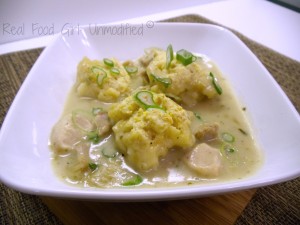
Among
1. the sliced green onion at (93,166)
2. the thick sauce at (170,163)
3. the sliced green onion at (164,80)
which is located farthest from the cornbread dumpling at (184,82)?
the sliced green onion at (93,166)

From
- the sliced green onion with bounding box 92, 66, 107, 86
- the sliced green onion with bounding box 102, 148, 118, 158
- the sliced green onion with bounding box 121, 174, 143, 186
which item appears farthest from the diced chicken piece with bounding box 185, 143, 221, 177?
the sliced green onion with bounding box 92, 66, 107, 86

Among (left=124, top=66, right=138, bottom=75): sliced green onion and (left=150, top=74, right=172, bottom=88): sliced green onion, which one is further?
(left=124, top=66, right=138, bottom=75): sliced green onion

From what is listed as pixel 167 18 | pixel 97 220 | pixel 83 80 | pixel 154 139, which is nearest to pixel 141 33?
pixel 83 80

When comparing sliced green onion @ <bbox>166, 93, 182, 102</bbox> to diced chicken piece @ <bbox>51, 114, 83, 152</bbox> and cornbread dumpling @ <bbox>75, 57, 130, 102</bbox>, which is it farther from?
diced chicken piece @ <bbox>51, 114, 83, 152</bbox>

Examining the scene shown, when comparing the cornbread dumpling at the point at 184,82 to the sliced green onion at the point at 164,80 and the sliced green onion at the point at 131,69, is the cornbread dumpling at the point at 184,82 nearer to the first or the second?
the sliced green onion at the point at 164,80

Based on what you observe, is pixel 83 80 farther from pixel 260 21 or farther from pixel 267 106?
pixel 260 21

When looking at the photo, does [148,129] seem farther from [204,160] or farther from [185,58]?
[185,58]

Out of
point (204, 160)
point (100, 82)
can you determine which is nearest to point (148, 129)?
point (204, 160)
